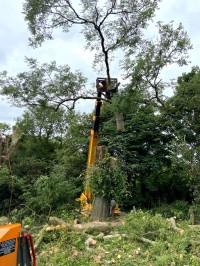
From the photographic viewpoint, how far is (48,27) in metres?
12.9

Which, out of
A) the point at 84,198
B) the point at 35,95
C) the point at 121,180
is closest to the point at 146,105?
the point at 35,95

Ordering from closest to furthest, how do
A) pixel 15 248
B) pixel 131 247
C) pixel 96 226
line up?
pixel 15 248
pixel 131 247
pixel 96 226

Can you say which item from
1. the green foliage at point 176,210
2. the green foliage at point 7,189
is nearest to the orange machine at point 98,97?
the green foliage at point 176,210

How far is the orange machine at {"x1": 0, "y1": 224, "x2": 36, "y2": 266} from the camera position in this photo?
3080 millimetres

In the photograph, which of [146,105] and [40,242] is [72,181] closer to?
[146,105]

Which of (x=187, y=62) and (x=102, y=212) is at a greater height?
(x=187, y=62)

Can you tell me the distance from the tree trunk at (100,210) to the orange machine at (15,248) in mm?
4472

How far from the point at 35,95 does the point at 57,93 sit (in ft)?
2.88

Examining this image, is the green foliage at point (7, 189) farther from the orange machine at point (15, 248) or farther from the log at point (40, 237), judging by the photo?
the orange machine at point (15, 248)

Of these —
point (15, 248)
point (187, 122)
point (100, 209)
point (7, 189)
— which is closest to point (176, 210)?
point (187, 122)

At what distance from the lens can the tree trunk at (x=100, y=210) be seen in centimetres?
771

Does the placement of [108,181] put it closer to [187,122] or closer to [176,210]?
[176,210]

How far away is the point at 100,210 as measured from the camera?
25.5 feet

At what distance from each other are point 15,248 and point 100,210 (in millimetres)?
4706
